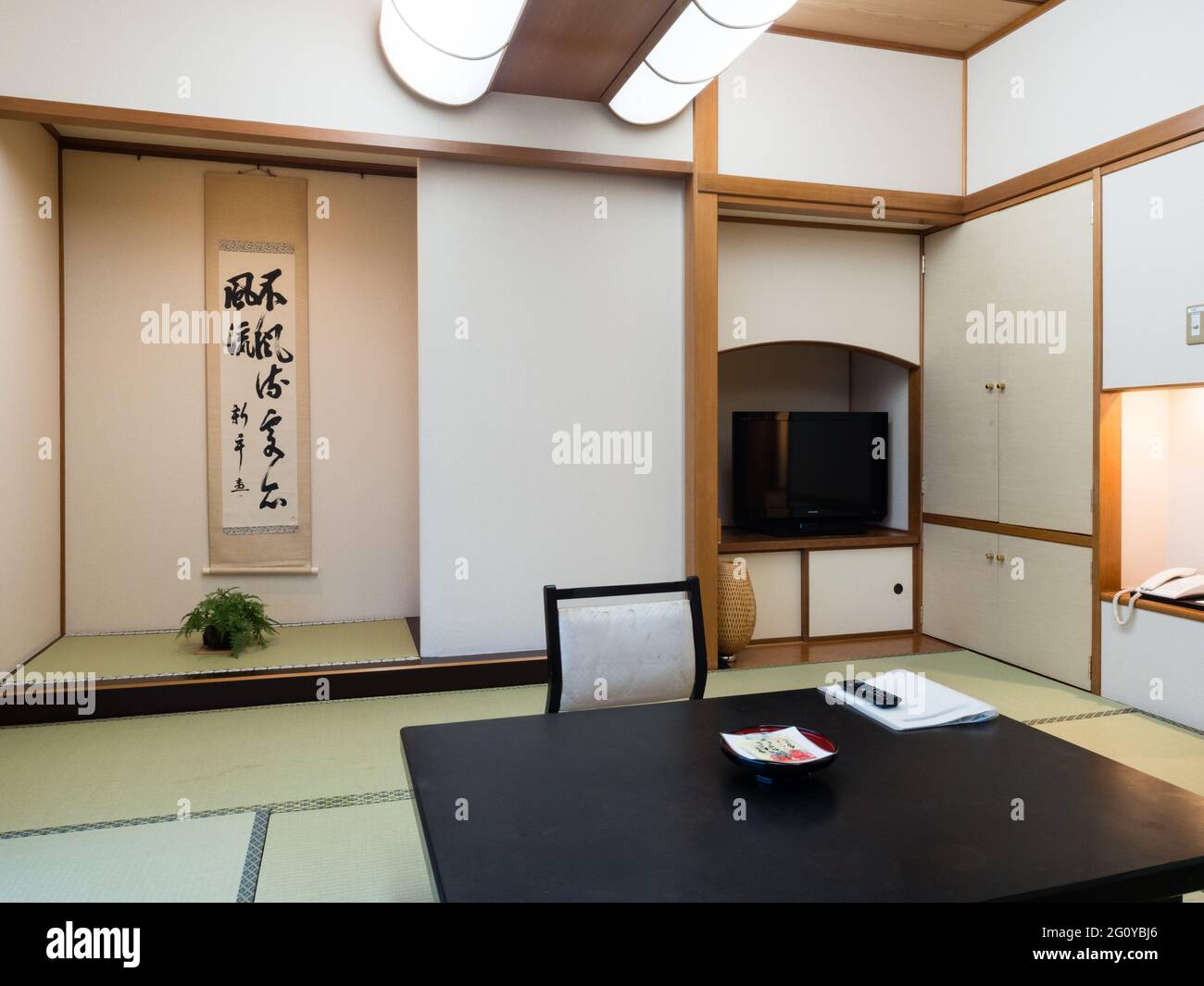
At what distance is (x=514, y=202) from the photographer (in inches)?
171

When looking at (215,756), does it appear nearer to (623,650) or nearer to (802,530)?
(623,650)

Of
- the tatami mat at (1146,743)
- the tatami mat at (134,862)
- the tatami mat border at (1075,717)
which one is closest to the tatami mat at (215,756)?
the tatami mat at (134,862)

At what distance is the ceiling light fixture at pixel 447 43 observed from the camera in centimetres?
347

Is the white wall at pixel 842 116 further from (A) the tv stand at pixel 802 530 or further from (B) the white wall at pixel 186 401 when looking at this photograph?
(B) the white wall at pixel 186 401

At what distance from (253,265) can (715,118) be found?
266cm

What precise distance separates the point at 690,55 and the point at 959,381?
7.63 ft

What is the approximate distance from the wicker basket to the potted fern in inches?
91.8

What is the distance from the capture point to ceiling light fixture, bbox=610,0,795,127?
342 centimetres

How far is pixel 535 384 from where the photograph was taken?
14.5 ft

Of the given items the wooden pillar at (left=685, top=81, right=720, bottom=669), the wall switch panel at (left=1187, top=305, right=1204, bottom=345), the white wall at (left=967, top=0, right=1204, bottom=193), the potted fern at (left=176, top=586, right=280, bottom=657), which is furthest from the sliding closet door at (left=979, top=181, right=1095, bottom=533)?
the potted fern at (left=176, top=586, right=280, bottom=657)

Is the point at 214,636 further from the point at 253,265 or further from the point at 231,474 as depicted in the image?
the point at 253,265

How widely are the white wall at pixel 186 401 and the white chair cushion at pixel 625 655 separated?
315 cm

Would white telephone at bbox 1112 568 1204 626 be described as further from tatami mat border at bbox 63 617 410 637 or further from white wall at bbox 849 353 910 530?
tatami mat border at bbox 63 617 410 637

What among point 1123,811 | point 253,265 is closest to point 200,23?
point 253,265
